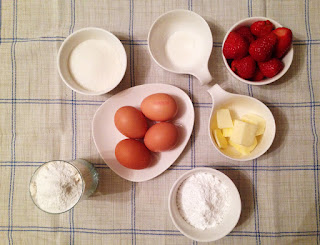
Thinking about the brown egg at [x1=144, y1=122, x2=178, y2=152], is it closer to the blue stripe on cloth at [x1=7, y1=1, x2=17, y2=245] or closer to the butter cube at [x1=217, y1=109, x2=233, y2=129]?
the butter cube at [x1=217, y1=109, x2=233, y2=129]

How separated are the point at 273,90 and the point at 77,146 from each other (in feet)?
2.22

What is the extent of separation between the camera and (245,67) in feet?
2.72

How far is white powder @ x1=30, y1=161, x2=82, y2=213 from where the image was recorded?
71 centimetres

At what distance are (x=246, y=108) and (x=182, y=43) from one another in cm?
30

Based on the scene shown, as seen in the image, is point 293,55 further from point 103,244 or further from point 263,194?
point 103,244

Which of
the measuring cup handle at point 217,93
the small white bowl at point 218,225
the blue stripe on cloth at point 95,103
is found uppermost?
the measuring cup handle at point 217,93

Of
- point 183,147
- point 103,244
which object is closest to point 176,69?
point 183,147

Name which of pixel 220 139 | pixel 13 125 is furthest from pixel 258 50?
pixel 13 125

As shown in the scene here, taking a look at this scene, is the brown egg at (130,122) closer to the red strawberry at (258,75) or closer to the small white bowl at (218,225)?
the small white bowl at (218,225)

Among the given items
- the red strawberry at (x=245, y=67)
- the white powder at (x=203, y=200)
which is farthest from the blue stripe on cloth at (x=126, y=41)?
the white powder at (x=203, y=200)

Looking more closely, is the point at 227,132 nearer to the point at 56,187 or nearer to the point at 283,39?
the point at 283,39

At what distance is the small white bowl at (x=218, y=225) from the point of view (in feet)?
2.66

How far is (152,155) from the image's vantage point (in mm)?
886

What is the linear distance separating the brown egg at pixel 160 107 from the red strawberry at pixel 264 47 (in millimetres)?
280
